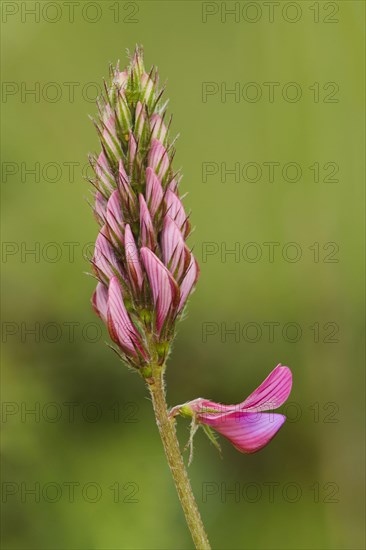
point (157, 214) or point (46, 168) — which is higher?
point (46, 168)

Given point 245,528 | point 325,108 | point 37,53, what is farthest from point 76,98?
point 245,528

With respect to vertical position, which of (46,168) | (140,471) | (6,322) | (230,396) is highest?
(46,168)

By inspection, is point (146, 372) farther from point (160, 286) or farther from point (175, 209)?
point (175, 209)

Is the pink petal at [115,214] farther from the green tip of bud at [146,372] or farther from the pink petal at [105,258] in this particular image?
the green tip of bud at [146,372]

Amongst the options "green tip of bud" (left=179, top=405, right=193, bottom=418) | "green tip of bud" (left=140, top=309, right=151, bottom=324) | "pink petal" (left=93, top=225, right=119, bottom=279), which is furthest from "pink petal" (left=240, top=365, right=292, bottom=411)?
"pink petal" (left=93, top=225, right=119, bottom=279)

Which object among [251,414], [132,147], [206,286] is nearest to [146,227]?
[132,147]

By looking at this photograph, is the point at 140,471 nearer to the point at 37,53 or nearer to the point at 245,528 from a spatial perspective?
the point at 245,528

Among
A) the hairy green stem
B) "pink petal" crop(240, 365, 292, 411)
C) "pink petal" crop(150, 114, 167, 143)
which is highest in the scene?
"pink petal" crop(150, 114, 167, 143)

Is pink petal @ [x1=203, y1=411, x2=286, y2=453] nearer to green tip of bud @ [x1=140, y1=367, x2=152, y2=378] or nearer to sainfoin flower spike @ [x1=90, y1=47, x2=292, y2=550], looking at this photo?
sainfoin flower spike @ [x1=90, y1=47, x2=292, y2=550]
